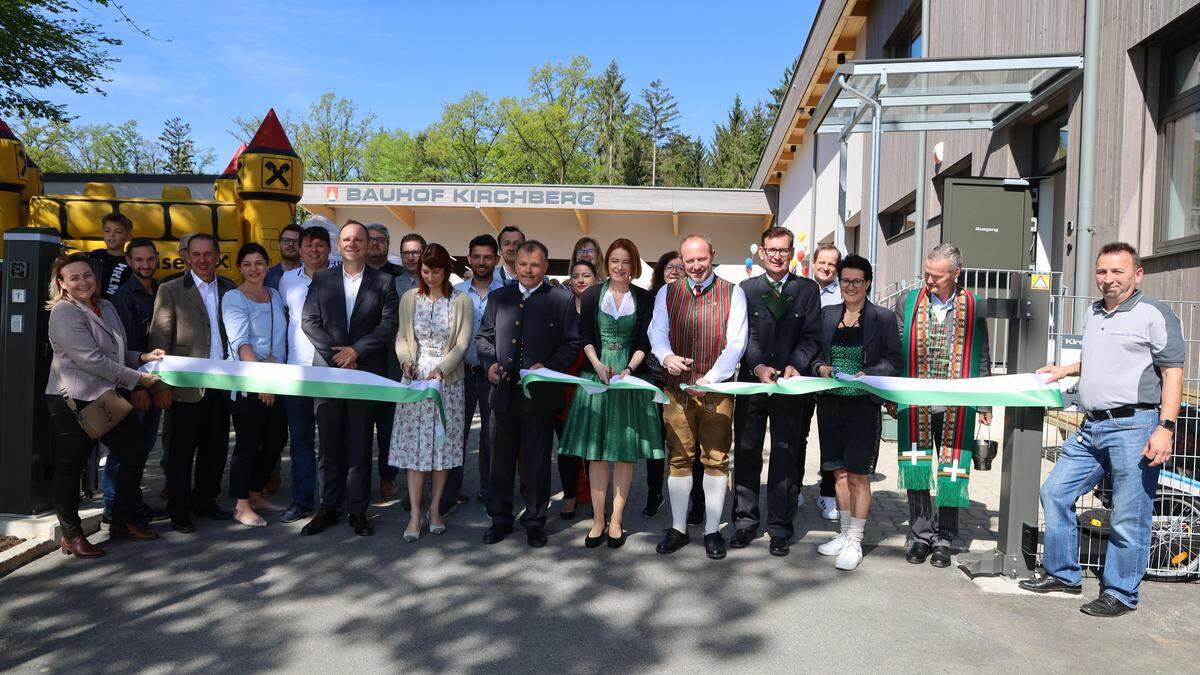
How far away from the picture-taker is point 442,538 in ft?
17.8

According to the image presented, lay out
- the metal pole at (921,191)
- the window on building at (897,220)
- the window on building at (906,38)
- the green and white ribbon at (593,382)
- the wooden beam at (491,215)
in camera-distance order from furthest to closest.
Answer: the wooden beam at (491,215) → the window on building at (897,220) → the window on building at (906,38) → the metal pole at (921,191) → the green and white ribbon at (593,382)

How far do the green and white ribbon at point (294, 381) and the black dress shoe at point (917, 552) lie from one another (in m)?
3.10

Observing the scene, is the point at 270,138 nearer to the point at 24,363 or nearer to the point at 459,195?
the point at 24,363

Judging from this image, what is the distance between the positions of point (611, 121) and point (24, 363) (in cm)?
6024

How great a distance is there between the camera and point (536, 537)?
528 centimetres

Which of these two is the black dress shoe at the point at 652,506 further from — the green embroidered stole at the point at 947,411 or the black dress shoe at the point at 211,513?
the black dress shoe at the point at 211,513

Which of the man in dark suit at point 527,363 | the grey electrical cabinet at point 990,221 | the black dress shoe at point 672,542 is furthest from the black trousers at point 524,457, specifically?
the grey electrical cabinet at point 990,221

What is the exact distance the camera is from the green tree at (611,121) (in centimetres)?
6078

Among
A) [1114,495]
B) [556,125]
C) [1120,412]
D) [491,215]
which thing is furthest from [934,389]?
[556,125]

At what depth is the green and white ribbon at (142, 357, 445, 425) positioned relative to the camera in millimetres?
5312

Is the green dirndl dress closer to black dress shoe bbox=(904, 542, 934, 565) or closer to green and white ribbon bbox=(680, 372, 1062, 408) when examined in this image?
green and white ribbon bbox=(680, 372, 1062, 408)

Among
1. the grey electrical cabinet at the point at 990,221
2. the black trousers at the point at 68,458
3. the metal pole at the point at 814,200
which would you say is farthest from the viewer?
the metal pole at the point at 814,200

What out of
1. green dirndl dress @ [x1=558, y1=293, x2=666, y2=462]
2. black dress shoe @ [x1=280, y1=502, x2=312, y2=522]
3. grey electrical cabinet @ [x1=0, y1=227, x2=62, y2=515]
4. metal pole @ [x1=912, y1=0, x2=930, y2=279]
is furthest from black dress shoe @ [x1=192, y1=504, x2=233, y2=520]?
metal pole @ [x1=912, y1=0, x2=930, y2=279]

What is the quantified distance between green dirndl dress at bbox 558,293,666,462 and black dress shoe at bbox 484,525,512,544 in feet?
2.16
